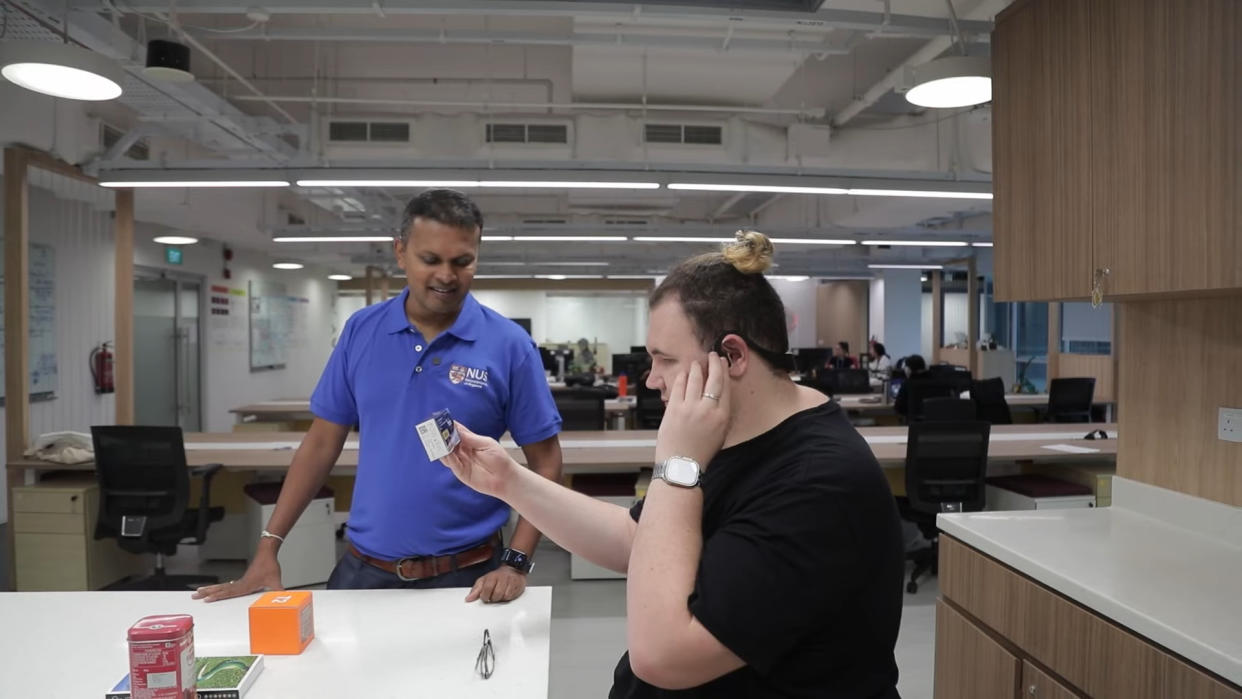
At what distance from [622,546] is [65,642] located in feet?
3.67

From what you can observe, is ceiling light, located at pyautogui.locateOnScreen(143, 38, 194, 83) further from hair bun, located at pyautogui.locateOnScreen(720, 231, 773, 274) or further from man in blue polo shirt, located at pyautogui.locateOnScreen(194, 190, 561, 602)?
hair bun, located at pyautogui.locateOnScreen(720, 231, 773, 274)

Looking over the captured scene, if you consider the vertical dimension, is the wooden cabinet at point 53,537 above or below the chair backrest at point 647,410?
below

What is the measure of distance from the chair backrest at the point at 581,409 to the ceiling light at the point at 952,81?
3095mm

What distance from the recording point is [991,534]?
217 centimetres

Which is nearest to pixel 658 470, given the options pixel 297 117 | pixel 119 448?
pixel 119 448

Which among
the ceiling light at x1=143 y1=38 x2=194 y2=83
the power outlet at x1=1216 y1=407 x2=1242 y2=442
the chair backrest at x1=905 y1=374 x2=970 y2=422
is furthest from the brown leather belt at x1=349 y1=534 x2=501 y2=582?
the chair backrest at x1=905 y1=374 x2=970 y2=422

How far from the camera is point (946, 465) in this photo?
411cm

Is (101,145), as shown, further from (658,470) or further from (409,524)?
(658,470)

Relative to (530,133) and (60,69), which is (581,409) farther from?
(60,69)

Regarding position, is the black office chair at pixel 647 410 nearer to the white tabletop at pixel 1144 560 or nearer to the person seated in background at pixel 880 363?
the white tabletop at pixel 1144 560

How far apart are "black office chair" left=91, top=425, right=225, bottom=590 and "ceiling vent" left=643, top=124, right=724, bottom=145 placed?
3990 mm

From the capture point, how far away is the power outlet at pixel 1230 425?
6.86ft

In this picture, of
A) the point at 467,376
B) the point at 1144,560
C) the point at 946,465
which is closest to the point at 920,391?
the point at 946,465

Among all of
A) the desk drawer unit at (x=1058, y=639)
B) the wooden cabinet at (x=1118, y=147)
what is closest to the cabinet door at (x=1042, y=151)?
the wooden cabinet at (x=1118, y=147)
